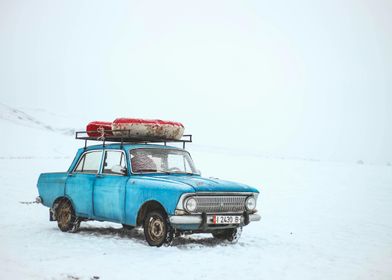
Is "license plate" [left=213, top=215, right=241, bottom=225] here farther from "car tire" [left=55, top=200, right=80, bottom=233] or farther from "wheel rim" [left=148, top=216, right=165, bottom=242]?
"car tire" [left=55, top=200, right=80, bottom=233]

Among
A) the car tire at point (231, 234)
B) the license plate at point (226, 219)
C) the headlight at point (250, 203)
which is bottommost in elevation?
the car tire at point (231, 234)

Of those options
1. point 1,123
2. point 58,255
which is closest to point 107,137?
point 58,255

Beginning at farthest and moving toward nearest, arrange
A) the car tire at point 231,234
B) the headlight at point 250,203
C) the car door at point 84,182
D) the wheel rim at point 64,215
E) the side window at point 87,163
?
1. the side window at point 87,163
2. the wheel rim at point 64,215
3. the car door at point 84,182
4. the car tire at point 231,234
5. the headlight at point 250,203

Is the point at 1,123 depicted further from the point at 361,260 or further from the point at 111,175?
the point at 361,260

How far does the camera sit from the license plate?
345 inches

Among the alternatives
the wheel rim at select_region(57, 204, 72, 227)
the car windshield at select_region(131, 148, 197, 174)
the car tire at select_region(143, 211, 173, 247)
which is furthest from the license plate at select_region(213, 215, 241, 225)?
the wheel rim at select_region(57, 204, 72, 227)

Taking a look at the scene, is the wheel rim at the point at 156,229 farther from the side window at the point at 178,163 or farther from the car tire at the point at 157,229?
the side window at the point at 178,163

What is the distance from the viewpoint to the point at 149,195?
893 centimetres

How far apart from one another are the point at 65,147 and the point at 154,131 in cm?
3047

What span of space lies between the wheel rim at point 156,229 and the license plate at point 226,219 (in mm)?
879

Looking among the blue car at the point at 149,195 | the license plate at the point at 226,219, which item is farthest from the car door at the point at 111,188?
the license plate at the point at 226,219

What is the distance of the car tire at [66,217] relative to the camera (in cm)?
1066

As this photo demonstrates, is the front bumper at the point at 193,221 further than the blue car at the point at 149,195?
No

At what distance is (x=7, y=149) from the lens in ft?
110
